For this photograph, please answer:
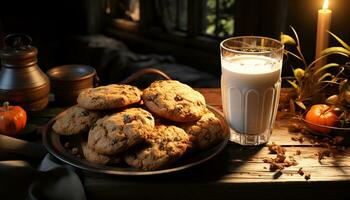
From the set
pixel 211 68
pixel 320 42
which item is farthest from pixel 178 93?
pixel 211 68

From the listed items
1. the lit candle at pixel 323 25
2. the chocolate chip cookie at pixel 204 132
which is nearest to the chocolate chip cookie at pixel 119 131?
the chocolate chip cookie at pixel 204 132

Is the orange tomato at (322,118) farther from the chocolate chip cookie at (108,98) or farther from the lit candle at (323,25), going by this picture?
the chocolate chip cookie at (108,98)

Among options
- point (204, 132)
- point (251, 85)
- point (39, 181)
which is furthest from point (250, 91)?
point (39, 181)

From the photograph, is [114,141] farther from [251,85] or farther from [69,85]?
[69,85]

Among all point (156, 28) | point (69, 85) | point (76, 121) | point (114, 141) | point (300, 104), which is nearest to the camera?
point (114, 141)

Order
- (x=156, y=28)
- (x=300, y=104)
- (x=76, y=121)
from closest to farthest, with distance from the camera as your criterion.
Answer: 1. (x=76, y=121)
2. (x=300, y=104)
3. (x=156, y=28)

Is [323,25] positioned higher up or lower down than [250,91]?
higher up
